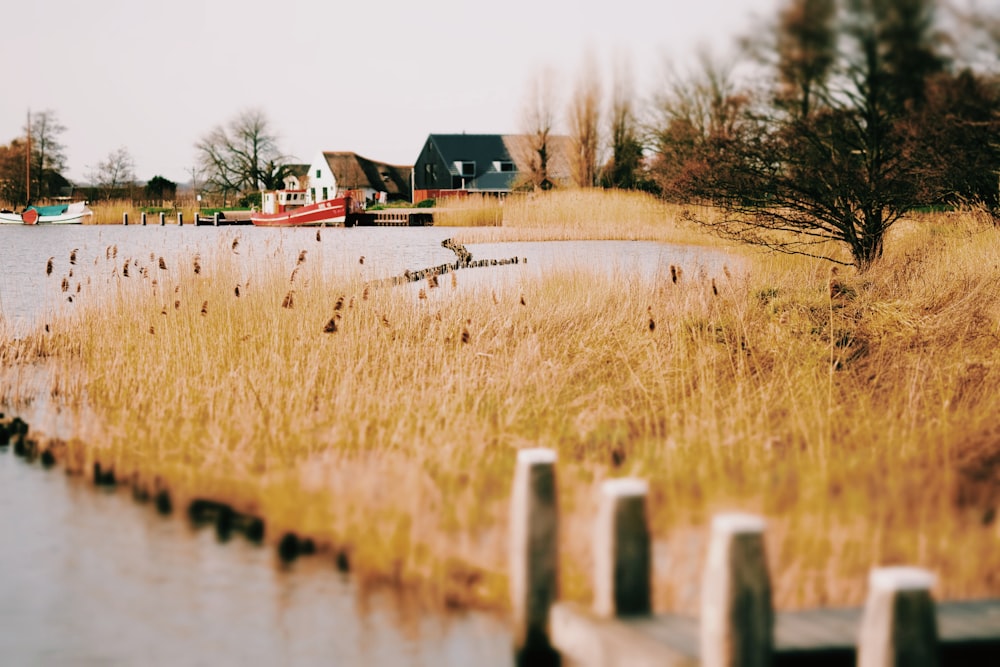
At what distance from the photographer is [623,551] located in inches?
132

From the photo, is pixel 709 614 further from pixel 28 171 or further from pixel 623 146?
pixel 28 171

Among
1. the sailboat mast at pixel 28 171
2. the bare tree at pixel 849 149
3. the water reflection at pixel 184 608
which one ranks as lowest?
the water reflection at pixel 184 608

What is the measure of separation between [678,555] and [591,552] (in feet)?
1.36

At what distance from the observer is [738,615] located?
2.82 meters

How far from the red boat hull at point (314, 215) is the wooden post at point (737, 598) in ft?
160

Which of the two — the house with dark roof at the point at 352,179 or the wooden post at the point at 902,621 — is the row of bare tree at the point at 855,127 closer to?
the wooden post at the point at 902,621

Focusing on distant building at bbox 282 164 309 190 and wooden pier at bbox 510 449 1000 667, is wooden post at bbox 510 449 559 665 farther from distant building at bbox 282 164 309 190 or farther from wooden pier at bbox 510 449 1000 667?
distant building at bbox 282 164 309 190

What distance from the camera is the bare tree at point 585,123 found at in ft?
126

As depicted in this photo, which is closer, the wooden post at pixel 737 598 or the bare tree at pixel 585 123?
the wooden post at pixel 737 598

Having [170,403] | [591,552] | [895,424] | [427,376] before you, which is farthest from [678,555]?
[170,403]

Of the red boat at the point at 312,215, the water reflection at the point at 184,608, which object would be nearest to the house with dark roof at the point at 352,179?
the red boat at the point at 312,215

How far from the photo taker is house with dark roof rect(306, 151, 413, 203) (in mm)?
72625

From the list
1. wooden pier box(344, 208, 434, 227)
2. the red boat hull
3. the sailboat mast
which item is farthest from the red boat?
the sailboat mast

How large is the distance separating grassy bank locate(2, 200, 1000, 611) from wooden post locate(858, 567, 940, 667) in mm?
1788
